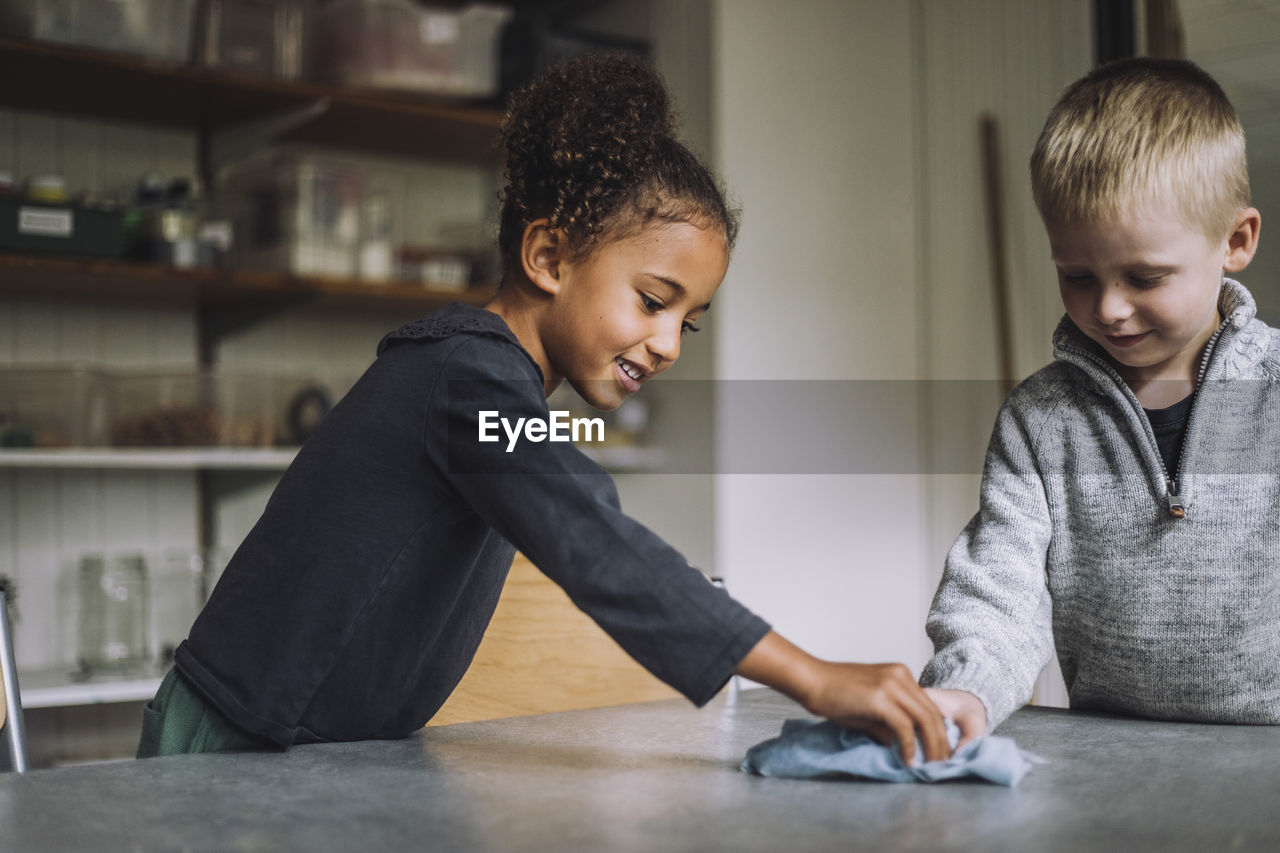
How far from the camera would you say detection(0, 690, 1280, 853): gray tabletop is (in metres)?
0.52

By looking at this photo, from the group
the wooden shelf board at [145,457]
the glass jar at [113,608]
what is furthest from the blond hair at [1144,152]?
the glass jar at [113,608]

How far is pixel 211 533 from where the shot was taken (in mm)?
2400

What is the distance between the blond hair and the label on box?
5.51ft

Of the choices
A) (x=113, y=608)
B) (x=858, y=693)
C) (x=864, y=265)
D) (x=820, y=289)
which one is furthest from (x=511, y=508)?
(x=864, y=265)

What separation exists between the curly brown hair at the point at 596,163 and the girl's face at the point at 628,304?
0.6 inches

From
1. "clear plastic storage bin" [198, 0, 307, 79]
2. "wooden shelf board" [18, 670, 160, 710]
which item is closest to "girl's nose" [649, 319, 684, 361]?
"wooden shelf board" [18, 670, 160, 710]

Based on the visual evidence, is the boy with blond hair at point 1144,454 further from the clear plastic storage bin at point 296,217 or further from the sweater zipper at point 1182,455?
the clear plastic storage bin at point 296,217

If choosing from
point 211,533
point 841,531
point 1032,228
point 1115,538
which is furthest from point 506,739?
point 1032,228

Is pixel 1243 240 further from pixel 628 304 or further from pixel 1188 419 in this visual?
pixel 628 304

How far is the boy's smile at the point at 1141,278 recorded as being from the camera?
0.82m

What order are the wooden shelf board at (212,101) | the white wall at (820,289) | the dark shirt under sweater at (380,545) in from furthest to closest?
the white wall at (820,289) < the wooden shelf board at (212,101) < the dark shirt under sweater at (380,545)

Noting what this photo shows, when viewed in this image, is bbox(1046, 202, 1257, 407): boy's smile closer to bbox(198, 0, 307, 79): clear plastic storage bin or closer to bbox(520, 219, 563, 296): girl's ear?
bbox(520, 219, 563, 296): girl's ear

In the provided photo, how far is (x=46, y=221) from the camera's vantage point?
1968 mm

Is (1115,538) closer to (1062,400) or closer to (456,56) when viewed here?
(1062,400)
